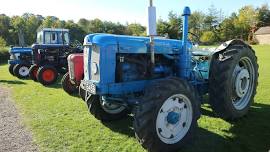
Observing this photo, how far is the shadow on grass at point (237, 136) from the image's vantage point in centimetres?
511

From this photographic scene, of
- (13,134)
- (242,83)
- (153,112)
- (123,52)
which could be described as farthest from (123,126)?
(242,83)

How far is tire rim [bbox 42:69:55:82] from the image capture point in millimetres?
13114

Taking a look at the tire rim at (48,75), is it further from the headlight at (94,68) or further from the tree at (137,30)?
the tree at (137,30)

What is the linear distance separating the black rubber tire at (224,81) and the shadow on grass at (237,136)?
1.06ft

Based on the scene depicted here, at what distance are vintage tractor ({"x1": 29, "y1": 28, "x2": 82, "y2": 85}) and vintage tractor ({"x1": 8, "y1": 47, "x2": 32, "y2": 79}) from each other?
1.29 metres

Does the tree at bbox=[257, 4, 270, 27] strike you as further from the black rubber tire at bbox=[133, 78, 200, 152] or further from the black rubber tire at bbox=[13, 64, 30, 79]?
the black rubber tire at bbox=[133, 78, 200, 152]

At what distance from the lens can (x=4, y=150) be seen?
5.38 metres

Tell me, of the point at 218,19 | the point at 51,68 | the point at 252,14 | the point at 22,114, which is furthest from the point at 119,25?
the point at 22,114

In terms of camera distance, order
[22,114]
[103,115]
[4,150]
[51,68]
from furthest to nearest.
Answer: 1. [51,68]
2. [22,114]
3. [103,115]
4. [4,150]

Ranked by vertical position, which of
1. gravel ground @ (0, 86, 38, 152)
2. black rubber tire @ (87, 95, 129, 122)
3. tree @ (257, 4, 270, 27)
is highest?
tree @ (257, 4, 270, 27)

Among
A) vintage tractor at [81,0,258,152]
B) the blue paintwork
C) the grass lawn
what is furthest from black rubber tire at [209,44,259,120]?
the blue paintwork

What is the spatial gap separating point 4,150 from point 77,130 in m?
1.39

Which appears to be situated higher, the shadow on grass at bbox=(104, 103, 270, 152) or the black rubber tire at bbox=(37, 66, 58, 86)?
the black rubber tire at bbox=(37, 66, 58, 86)

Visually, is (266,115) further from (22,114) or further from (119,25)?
(119,25)
